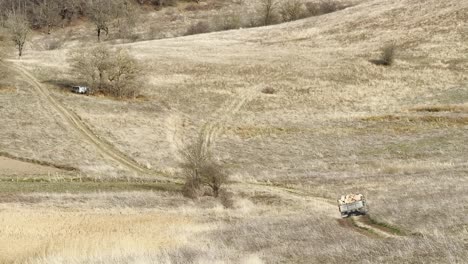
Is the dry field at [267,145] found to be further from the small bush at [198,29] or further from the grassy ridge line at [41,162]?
the small bush at [198,29]

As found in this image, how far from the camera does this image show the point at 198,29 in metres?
147

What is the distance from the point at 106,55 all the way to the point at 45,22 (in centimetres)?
10551

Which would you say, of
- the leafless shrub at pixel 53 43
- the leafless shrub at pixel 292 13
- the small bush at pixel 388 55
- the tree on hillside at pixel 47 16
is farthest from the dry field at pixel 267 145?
the tree on hillside at pixel 47 16

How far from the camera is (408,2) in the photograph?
12369 cm

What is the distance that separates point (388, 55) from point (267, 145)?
40.6 meters

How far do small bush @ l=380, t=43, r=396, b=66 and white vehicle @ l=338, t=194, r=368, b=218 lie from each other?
233ft

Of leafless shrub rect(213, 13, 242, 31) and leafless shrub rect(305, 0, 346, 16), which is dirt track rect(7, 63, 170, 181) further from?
leafless shrub rect(305, 0, 346, 16)

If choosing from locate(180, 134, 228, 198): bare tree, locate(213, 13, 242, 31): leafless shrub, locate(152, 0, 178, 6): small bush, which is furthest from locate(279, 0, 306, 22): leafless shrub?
locate(180, 134, 228, 198): bare tree

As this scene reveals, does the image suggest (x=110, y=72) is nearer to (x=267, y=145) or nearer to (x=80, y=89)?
(x=80, y=89)

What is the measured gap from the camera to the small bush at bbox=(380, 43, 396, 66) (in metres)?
93.8

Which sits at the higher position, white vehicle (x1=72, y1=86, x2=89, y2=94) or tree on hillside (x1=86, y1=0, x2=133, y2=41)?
tree on hillside (x1=86, y1=0, x2=133, y2=41)

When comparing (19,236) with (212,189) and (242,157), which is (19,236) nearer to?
(212,189)

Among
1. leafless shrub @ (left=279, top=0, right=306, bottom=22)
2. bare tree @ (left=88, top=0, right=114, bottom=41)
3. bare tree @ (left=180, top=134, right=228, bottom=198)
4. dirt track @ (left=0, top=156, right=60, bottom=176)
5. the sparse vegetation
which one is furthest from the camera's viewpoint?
leafless shrub @ (left=279, top=0, right=306, bottom=22)

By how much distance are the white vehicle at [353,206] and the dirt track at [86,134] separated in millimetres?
25265
